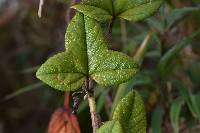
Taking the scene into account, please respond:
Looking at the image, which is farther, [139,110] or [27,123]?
[27,123]

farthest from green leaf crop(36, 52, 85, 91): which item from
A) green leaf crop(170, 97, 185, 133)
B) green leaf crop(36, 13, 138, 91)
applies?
green leaf crop(170, 97, 185, 133)

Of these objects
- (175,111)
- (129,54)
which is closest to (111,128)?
(175,111)

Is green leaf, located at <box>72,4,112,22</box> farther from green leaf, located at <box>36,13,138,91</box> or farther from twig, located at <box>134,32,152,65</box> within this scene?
twig, located at <box>134,32,152,65</box>

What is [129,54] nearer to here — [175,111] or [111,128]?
[175,111]

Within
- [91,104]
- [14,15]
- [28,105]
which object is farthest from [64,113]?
[14,15]

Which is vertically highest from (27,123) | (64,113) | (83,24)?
(83,24)

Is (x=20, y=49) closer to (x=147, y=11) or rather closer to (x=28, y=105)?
(x=28, y=105)
